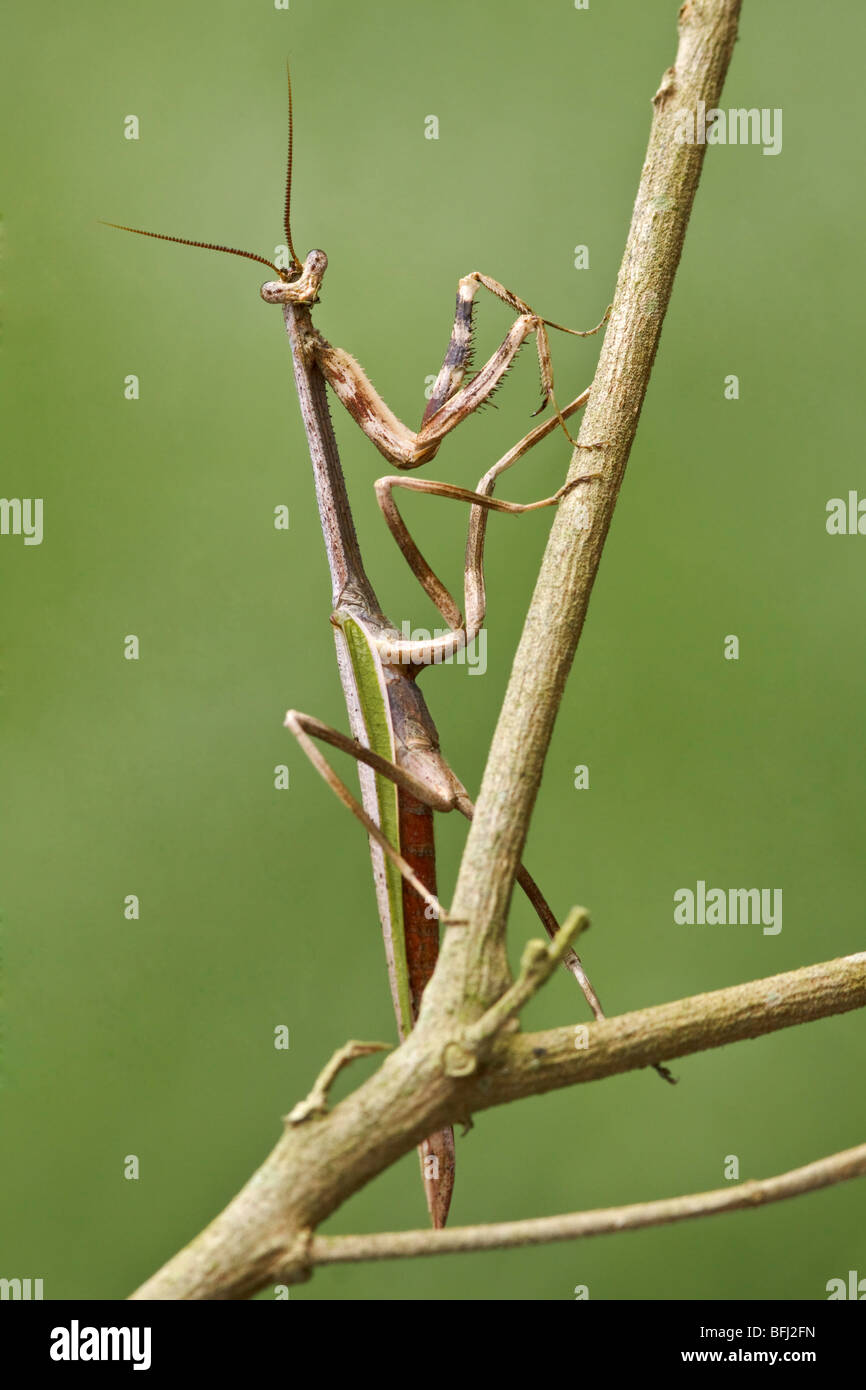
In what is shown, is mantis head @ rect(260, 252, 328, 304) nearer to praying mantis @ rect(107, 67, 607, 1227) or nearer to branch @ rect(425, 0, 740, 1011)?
praying mantis @ rect(107, 67, 607, 1227)

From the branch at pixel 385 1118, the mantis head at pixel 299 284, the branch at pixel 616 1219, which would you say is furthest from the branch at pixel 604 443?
the mantis head at pixel 299 284

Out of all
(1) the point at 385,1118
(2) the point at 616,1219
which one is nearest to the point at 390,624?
(1) the point at 385,1118

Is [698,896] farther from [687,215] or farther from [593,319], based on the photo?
[687,215]

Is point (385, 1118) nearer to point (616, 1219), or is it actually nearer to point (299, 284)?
point (616, 1219)

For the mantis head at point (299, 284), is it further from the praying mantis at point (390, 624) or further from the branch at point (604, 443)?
the branch at point (604, 443)

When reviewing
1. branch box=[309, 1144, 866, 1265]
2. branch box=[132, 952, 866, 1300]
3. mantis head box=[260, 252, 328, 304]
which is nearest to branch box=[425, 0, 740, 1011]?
branch box=[132, 952, 866, 1300]
